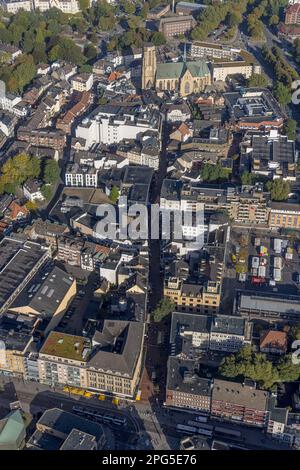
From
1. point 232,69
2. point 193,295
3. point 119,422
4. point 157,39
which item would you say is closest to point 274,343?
point 193,295

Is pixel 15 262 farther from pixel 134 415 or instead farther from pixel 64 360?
pixel 134 415

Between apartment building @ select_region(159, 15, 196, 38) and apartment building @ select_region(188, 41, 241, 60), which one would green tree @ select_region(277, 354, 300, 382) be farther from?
apartment building @ select_region(159, 15, 196, 38)

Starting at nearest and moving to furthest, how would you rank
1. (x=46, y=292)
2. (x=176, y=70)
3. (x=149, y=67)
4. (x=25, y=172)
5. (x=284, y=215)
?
1. (x=46, y=292)
2. (x=284, y=215)
3. (x=25, y=172)
4. (x=149, y=67)
5. (x=176, y=70)

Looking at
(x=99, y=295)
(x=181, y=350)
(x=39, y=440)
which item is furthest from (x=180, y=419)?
(x=99, y=295)

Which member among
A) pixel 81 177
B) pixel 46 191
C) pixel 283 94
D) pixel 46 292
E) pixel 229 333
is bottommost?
pixel 229 333

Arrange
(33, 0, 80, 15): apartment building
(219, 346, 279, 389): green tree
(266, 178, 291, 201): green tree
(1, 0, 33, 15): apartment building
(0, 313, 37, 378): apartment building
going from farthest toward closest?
(33, 0, 80, 15): apartment building → (1, 0, 33, 15): apartment building → (266, 178, 291, 201): green tree → (0, 313, 37, 378): apartment building → (219, 346, 279, 389): green tree

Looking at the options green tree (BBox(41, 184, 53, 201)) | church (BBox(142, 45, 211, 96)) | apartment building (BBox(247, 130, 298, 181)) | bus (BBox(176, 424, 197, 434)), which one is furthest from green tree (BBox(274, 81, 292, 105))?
bus (BBox(176, 424, 197, 434))

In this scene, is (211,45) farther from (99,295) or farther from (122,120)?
(99,295)
